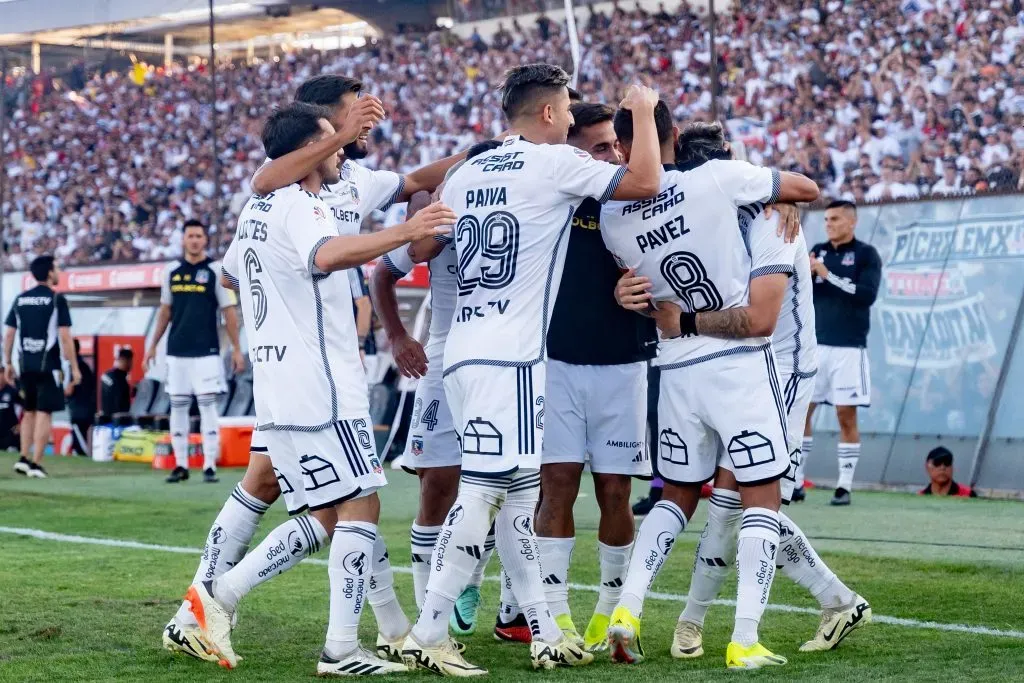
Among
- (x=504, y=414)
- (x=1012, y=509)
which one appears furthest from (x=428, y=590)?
(x=1012, y=509)

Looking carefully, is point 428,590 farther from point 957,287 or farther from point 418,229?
point 957,287

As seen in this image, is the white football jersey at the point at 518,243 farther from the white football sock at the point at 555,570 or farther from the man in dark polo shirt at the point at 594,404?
the white football sock at the point at 555,570

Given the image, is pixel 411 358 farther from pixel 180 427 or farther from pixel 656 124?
pixel 180 427

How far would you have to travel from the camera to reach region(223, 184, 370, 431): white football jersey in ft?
16.1

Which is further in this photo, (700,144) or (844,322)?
(844,322)

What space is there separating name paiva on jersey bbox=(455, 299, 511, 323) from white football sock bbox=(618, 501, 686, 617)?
93 centimetres

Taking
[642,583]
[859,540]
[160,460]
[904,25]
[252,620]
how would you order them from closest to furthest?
[642,583] → [252,620] → [859,540] → [160,460] → [904,25]

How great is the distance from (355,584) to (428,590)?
0.83 feet

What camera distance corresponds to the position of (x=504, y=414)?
4.87m

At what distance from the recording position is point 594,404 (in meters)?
5.60

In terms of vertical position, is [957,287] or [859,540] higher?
[957,287]

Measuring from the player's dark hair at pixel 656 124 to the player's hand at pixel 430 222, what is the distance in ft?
2.55

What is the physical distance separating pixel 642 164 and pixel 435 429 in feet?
5.26

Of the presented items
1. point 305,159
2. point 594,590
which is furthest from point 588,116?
point 594,590
